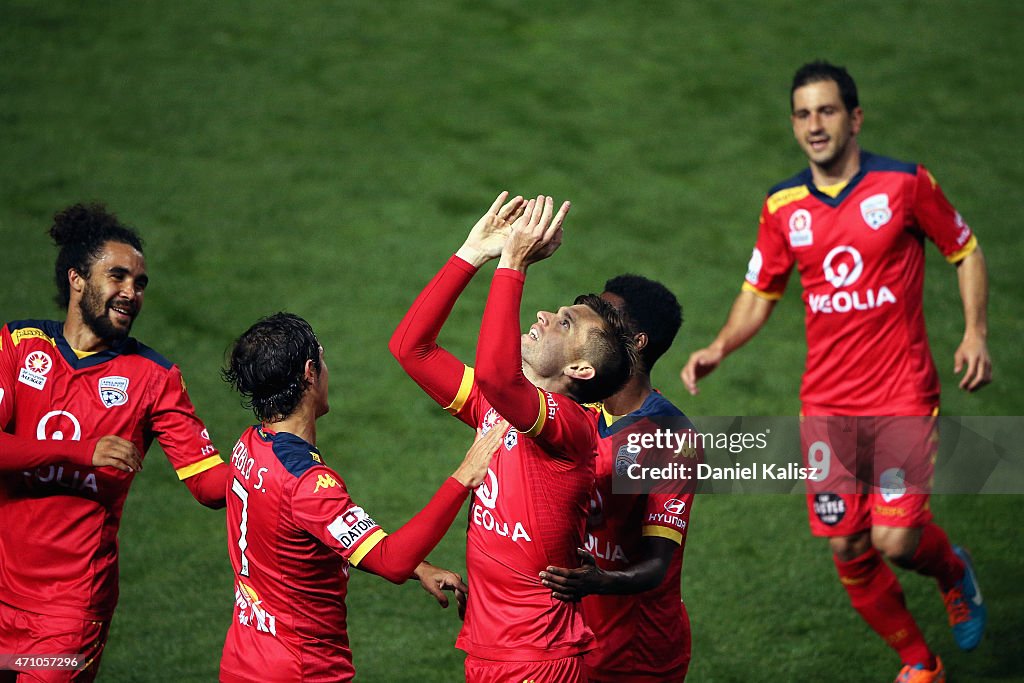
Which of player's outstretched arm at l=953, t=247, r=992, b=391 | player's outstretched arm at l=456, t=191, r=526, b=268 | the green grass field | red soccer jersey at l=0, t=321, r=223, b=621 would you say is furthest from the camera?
the green grass field

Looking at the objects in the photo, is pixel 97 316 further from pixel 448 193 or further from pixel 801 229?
pixel 448 193

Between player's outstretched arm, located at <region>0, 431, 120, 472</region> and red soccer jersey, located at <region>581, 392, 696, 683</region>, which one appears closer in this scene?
player's outstretched arm, located at <region>0, 431, 120, 472</region>

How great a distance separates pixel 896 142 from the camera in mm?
11312

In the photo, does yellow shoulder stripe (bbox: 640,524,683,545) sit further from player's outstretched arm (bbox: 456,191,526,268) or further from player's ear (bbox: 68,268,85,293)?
player's ear (bbox: 68,268,85,293)

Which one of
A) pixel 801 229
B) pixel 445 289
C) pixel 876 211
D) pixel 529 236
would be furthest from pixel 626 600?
pixel 876 211

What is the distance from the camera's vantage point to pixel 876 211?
582 centimetres

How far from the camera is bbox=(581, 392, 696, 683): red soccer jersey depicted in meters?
4.41

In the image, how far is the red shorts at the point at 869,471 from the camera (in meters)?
5.72

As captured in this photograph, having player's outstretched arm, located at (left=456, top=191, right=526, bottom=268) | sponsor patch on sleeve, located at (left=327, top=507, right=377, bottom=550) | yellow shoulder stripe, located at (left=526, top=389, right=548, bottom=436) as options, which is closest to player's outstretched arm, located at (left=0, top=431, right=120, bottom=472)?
sponsor patch on sleeve, located at (left=327, top=507, right=377, bottom=550)

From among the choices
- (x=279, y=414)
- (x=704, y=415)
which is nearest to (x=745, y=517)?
(x=704, y=415)

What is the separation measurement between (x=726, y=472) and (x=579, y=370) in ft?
15.7

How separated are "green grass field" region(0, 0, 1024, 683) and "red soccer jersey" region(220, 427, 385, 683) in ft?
7.35

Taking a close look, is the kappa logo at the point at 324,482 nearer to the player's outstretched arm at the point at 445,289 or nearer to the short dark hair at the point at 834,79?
the player's outstretched arm at the point at 445,289

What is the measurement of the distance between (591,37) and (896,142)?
3.36 metres
